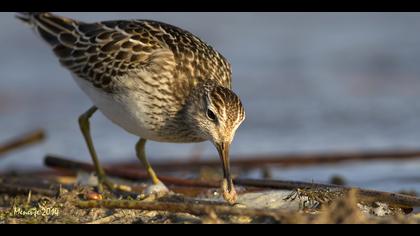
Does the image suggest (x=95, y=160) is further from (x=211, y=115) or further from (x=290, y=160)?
(x=290, y=160)

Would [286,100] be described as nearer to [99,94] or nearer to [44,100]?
[44,100]

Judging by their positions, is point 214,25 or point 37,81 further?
point 214,25

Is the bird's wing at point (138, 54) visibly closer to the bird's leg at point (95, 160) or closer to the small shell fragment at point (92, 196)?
the bird's leg at point (95, 160)

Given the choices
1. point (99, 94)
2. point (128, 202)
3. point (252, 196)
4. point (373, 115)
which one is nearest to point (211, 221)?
point (128, 202)

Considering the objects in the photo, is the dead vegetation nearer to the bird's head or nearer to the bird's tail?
the bird's head

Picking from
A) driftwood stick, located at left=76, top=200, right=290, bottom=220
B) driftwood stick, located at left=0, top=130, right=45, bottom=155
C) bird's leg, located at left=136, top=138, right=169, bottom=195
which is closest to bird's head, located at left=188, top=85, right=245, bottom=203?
bird's leg, located at left=136, top=138, right=169, bottom=195

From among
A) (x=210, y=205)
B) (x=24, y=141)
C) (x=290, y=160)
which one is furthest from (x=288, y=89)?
(x=210, y=205)
